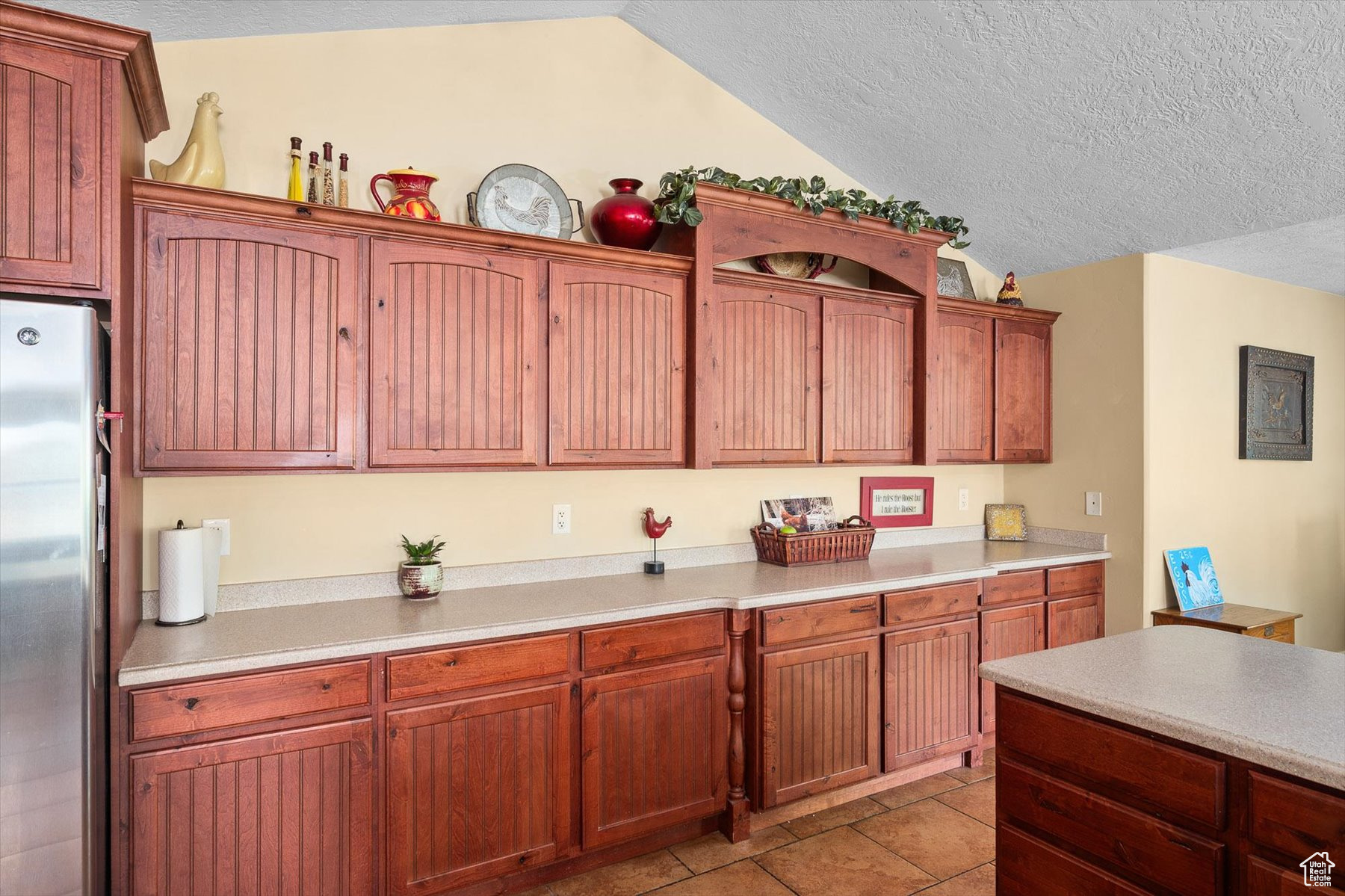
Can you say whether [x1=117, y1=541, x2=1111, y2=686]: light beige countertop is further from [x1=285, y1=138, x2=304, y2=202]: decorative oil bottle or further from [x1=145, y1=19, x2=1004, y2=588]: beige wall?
[x1=285, y1=138, x2=304, y2=202]: decorative oil bottle

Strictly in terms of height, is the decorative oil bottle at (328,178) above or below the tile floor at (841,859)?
above

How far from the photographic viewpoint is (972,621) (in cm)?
330

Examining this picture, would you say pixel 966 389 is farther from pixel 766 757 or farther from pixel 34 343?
pixel 34 343

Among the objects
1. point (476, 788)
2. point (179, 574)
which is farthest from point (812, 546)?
point (179, 574)

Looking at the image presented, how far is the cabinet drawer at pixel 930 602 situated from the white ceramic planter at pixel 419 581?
5.63ft

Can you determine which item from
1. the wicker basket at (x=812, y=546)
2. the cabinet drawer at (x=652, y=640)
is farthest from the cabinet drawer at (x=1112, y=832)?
the wicker basket at (x=812, y=546)

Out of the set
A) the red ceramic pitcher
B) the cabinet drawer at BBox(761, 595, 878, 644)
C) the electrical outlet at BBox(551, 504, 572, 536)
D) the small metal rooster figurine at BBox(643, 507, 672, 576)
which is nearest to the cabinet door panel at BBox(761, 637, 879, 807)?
the cabinet drawer at BBox(761, 595, 878, 644)

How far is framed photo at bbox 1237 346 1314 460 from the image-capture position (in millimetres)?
4117

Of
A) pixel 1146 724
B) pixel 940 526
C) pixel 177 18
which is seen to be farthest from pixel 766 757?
pixel 177 18

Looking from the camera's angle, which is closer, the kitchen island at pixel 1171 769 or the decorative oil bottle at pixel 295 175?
the kitchen island at pixel 1171 769

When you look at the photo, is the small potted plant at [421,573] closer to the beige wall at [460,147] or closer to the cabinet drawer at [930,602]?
the beige wall at [460,147]

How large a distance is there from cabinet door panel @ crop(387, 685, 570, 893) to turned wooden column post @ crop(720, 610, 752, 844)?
0.62 metres

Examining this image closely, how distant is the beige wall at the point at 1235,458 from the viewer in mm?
3756

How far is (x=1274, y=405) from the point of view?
14.0ft
